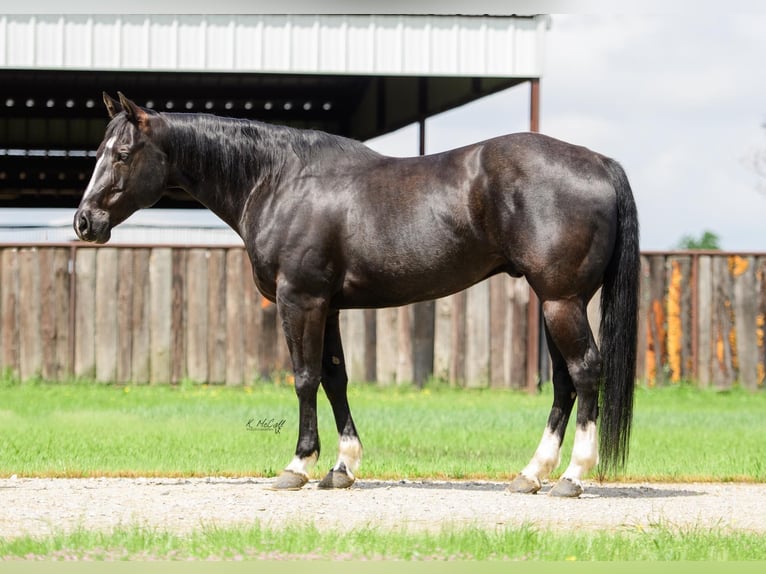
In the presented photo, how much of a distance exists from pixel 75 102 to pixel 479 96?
1072 centimetres

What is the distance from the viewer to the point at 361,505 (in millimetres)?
6641

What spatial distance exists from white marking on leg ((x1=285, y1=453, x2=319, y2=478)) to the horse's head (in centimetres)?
201

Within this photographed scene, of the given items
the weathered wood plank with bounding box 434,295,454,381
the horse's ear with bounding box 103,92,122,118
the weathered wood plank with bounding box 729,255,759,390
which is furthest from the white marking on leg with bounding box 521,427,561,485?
the weathered wood plank with bounding box 729,255,759,390

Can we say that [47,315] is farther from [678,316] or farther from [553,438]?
[553,438]

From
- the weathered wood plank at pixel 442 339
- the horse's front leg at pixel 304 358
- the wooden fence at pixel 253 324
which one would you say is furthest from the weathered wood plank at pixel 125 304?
the horse's front leg at pixel 304 358

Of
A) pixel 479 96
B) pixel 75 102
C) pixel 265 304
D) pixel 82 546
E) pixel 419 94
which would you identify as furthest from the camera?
pixel 75 102

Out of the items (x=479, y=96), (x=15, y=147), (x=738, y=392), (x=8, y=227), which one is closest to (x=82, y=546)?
(x=738, y=392)

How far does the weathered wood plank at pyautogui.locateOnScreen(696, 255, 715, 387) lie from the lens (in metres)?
16.4

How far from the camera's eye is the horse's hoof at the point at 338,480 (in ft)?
24.3

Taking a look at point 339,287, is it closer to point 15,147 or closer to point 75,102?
point 75,102

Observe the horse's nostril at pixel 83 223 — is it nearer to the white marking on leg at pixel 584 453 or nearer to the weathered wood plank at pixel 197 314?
the white marking on leg at pixel 584 453

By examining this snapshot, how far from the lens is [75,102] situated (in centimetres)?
2589

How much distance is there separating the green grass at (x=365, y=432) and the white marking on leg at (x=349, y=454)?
2.18 feet
